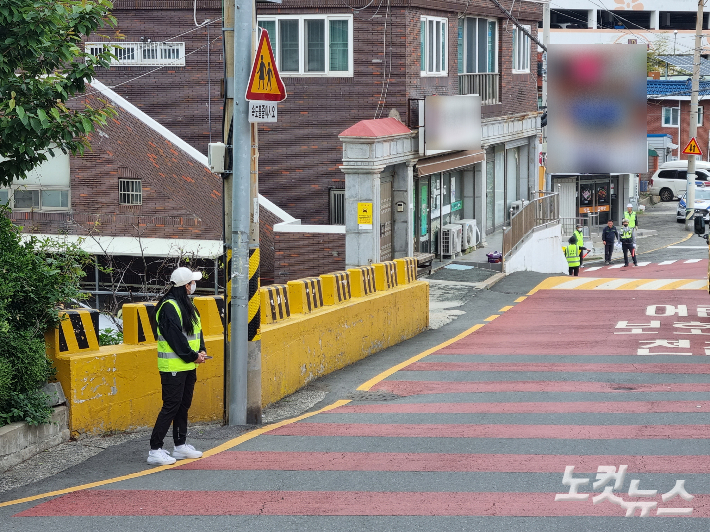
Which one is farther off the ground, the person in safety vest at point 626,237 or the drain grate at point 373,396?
the person in safety vest at point 626,237

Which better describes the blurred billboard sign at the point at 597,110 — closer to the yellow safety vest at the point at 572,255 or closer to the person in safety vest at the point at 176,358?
the yellow safety vest at the point at 572,255

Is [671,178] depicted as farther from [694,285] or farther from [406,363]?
[406,363]

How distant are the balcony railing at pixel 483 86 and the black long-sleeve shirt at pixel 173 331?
22.4 metres

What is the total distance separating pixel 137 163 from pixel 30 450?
16.6 m

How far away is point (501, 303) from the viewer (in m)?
23.2

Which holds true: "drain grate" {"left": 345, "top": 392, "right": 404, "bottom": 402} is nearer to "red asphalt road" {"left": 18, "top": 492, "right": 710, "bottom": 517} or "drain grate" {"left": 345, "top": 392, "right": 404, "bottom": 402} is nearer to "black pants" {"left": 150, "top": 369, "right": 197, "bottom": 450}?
"black pants" {"left": 150, "top": 369, "right": 197, "bottom": 450}

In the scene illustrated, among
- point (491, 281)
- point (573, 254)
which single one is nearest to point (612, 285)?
point (491, 281)

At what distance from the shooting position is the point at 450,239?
1126 inches

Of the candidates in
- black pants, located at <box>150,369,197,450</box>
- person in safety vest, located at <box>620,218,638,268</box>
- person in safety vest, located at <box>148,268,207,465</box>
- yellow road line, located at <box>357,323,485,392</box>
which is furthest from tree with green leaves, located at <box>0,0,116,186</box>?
person in safety vest, located at <box>620,218,638,268</box>

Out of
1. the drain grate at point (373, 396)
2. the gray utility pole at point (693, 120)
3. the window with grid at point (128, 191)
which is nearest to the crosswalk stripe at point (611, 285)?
the window with grid at point (128, 191)

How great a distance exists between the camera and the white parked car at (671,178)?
59219mm

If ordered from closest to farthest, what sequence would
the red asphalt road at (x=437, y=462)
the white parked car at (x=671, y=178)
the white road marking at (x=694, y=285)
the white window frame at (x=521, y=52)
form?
the red asphalt road at (x=437, y=462)
the white road marking at (x=694, y=285)
the white window frame at (x=521, y=52)
the white parked car at (x=671, y=178)

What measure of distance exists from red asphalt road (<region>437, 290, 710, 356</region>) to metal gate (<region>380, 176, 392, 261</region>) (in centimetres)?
384

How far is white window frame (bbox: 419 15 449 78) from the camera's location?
27031 mm
